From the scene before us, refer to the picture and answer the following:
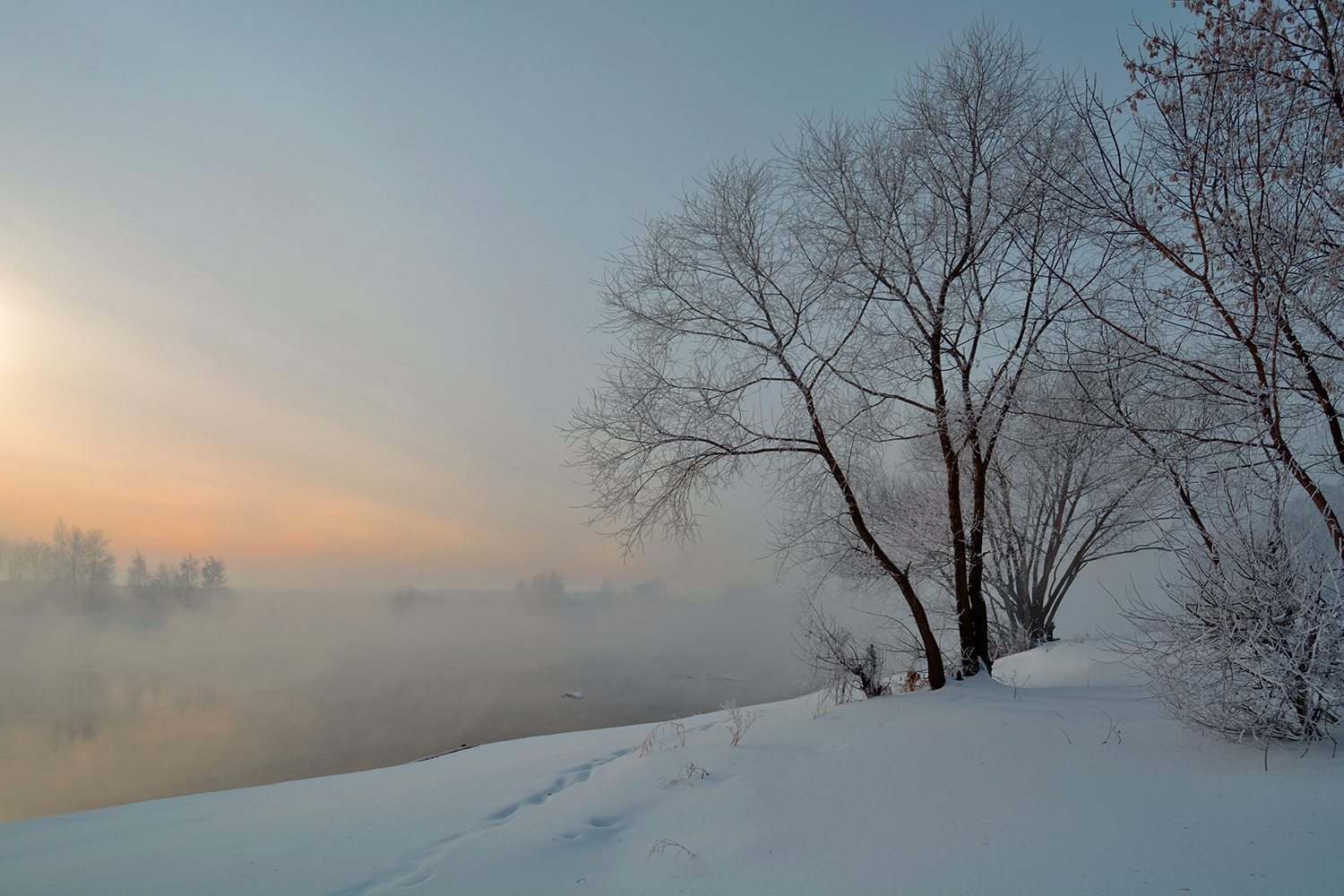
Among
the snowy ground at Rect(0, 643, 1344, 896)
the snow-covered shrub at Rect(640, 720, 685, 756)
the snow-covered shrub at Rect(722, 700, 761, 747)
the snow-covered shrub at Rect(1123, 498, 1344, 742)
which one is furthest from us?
the snow-covered shrub at Rect(640, 720, 685, 756)

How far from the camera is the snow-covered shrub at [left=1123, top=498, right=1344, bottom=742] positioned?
3.66m

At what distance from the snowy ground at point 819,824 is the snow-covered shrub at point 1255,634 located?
28 centimetres

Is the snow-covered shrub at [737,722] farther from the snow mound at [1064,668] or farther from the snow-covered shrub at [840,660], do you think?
the snow mound at [1064,668]

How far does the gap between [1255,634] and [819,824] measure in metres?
3.10

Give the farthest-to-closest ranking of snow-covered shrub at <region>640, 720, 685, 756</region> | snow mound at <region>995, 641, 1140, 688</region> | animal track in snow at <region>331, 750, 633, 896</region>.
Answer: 1. snow mound at <region>995, 641, 1140, 688</region>
2. snow-covered shrub at <region>640, 720, 685, 756</region>
3. animal track in snow at <region>331, 750, 633, 896</region>

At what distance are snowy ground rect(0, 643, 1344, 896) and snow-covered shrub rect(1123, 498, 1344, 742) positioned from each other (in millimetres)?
275

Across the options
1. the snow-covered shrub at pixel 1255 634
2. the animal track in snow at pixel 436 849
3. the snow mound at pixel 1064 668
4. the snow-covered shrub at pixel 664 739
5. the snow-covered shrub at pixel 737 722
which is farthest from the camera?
the snow mound at pixel 1064 668

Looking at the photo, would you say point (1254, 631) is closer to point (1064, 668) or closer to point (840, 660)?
point (840, 660)

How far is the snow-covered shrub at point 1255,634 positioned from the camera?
3658mm

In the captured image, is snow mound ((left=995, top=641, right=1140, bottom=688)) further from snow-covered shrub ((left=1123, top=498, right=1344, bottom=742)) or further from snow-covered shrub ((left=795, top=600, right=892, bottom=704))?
snow-covered shrub ((left=1123, top=498, right=1344, bottom=742))

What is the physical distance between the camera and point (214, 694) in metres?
34.8

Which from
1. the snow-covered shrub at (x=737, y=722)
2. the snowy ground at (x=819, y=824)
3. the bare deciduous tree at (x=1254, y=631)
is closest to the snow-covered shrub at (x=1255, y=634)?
the bare deciduous tree at (x=1254, y=631)

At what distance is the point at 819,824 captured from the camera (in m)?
3.64

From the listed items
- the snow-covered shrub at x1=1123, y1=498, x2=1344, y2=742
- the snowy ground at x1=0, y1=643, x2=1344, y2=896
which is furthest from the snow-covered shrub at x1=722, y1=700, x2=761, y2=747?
the snow-covered shrub at x1=1123, y1=498, x2=1344, y2=742
